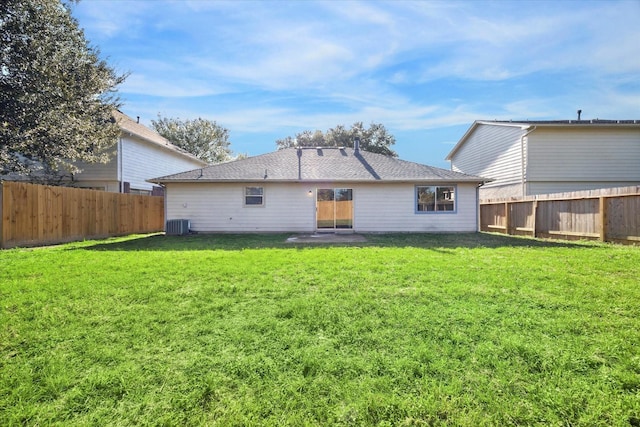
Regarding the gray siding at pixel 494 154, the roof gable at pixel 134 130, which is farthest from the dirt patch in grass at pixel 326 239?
the roof gable at pixel 134 130

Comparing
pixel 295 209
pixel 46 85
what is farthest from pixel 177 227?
pixel 46 85

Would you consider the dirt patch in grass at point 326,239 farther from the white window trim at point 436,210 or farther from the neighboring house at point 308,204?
the white window trim at point 436,210

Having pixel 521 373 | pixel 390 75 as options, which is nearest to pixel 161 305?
pixel 521 373

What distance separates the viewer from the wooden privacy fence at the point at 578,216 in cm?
841

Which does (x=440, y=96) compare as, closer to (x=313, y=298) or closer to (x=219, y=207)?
(x=219, y=207)

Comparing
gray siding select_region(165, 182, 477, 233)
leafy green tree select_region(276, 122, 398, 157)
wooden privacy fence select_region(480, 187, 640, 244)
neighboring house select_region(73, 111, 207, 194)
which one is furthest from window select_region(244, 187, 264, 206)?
leafy green tree select_region(276, 122, 398, 157)

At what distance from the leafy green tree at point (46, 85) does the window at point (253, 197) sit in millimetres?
6989

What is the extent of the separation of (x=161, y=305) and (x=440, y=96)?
56.2 ft

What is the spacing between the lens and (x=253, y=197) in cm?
1334

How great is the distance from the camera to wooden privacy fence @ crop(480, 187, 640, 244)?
27.6ft

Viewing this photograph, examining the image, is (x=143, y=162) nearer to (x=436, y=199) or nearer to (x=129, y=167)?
(x=129, y=167)

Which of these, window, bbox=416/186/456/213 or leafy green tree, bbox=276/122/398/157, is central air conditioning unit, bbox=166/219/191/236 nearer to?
window, bbox=416/186/456/213

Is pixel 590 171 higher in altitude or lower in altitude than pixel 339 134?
lower

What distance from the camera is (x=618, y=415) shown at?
6.65 ft
